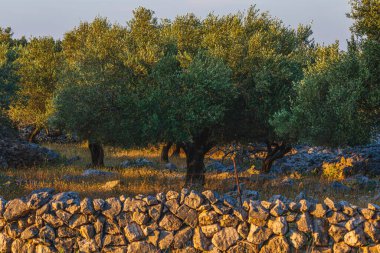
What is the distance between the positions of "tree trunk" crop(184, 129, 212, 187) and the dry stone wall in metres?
14.6

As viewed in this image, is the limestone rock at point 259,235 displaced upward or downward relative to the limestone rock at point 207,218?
downward

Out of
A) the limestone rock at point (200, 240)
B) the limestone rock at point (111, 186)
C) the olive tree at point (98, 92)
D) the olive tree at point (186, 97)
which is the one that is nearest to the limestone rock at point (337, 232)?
the limestone rock at point (200, 240)

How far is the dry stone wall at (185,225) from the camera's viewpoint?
47.9ft

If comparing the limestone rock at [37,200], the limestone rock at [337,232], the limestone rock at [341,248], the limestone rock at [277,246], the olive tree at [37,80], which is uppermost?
the olive tree at [37,80]

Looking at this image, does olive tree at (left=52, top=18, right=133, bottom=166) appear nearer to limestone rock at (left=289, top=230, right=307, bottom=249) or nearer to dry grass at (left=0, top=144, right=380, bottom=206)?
dry grass at (left=0, top=144, right=380, bottom=206)

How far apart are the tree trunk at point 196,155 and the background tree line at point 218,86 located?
61 mm

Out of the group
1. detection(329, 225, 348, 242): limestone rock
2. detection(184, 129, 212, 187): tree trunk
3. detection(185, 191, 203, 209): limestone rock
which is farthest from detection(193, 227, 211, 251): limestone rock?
detection(184, 129, 212, 187): tree trunk

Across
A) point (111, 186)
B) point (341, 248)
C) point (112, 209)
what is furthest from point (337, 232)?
point (111, 186)

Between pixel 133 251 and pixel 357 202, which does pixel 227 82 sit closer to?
pixel 357 202

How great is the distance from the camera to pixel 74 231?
15406 millimetres

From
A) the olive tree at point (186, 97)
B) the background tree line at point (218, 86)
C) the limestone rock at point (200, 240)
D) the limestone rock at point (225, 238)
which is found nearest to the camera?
the limestone rock at point (225, 238)

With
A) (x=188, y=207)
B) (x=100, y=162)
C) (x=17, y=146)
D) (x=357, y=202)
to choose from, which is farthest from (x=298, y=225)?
(x=17, y=146)

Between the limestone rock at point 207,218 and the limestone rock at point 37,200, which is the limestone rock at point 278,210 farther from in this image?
the limestone rock at point 37,200

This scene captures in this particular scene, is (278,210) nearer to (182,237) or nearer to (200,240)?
A: (200,240)
